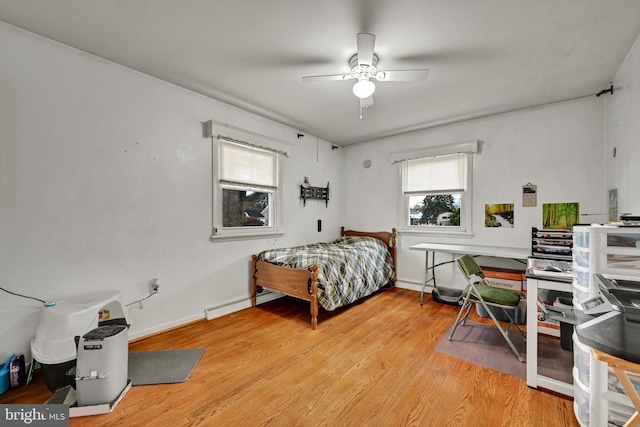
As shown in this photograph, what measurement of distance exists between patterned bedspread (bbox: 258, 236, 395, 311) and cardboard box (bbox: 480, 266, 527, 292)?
1342 mm

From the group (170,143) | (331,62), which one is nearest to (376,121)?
(331,62)

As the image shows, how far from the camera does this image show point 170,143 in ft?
8.79

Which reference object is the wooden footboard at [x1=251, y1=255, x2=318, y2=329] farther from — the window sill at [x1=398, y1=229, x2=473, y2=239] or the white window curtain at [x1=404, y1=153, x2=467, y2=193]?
the white window curtain at [x1=404, y1=153, x2=467, y2=193]

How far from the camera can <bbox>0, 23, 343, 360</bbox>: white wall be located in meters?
1.90

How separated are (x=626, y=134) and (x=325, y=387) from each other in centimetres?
318

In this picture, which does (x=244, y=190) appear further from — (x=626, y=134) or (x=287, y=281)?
(x=626, y=134)

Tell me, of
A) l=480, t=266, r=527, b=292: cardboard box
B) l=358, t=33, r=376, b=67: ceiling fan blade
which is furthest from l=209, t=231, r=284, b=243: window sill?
l=480, t=266, r=527, b=292: cardboard box

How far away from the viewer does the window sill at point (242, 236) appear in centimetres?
301

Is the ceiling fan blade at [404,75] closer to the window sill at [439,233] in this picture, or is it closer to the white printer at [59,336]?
the window sill at [439,233]

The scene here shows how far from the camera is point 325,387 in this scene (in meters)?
1.79

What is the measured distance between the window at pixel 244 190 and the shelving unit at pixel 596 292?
9.99ft

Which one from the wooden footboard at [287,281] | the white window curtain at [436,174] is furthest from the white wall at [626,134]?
the wooden footboard at [287,281]

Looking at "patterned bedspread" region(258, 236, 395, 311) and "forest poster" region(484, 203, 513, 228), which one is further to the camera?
"forest poster" region(484, 203, 513, 228)

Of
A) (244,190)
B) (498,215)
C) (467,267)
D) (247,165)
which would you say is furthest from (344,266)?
(498,215)
